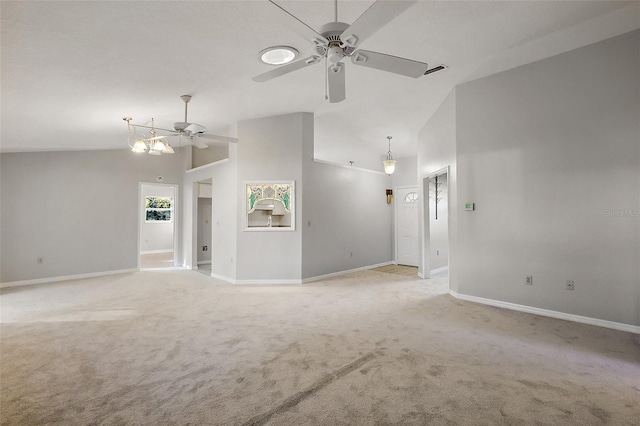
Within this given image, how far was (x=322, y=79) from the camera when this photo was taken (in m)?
4.21

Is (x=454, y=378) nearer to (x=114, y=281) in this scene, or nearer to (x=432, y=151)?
(x=432, y=151)

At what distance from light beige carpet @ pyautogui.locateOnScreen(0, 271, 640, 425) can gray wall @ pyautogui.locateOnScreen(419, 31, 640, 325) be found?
0.48 m

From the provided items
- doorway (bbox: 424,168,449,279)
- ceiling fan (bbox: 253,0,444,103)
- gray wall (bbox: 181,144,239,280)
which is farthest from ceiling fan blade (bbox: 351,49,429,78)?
doorway (bbox: 424,168,449,279)

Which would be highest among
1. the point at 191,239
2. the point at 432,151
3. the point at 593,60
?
the point at 593,60

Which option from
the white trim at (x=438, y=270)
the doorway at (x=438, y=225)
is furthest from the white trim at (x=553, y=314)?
the doorway at (x=438, y=225)

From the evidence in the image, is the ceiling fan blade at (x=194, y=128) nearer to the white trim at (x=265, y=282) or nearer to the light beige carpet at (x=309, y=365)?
the light beige carpet at (x=309, y=365)

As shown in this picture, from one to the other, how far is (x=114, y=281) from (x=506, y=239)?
6.92 m

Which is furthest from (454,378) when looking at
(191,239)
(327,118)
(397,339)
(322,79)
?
(191,239)

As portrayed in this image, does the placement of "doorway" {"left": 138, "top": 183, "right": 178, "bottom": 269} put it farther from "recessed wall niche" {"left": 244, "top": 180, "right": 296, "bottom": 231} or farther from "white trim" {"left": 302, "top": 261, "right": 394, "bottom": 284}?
"white trim" {"left": 302, "top": 261, "right": 394, "bottom": 284}

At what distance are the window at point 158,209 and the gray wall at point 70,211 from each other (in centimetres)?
461

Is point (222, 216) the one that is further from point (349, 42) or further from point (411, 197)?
point (349, 42)

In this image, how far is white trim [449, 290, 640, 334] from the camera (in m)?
3.37

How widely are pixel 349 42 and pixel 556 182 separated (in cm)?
326

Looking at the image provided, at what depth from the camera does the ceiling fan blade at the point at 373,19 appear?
1.68 meters
